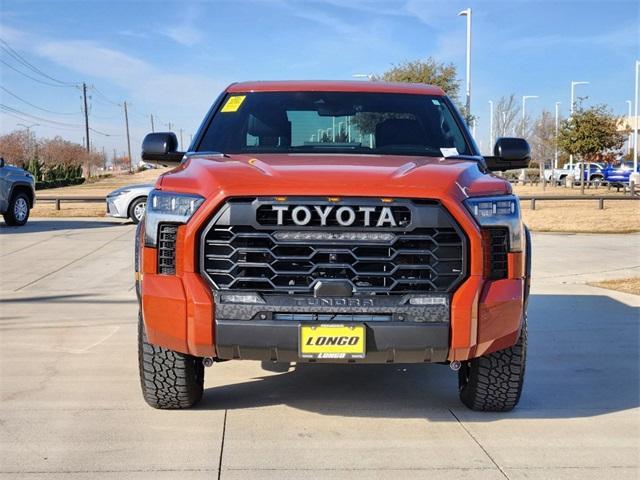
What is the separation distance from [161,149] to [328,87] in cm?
130

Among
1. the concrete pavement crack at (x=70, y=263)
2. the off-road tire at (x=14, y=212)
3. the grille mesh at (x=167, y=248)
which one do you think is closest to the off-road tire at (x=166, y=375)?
the grille mesh at (x=167, y=248)

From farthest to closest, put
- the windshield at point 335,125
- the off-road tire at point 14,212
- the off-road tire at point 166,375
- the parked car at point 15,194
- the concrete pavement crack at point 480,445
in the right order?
the off-road tire at point 14,212, the parked car at point 15,194, the windshield at point 335,125, the off-road tire at point 166,375, the concrete pavement crack at point 480,445

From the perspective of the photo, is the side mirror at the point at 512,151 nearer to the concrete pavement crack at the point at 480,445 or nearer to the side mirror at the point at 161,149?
the concrete pavement crack at the point at 480,445

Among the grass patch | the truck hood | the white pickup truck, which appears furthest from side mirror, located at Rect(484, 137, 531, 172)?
the white pickup truck

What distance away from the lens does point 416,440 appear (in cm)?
413

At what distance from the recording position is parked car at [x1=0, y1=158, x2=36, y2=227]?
54.0 ft

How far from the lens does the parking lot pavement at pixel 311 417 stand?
3768mm

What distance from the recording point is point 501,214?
3990mm

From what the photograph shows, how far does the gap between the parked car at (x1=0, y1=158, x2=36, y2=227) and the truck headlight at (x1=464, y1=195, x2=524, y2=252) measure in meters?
14.2

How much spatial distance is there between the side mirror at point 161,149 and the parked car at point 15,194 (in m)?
11.9

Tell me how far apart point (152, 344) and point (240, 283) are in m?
0.76

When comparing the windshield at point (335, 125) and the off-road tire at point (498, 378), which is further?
the windshield at point (335, 125)

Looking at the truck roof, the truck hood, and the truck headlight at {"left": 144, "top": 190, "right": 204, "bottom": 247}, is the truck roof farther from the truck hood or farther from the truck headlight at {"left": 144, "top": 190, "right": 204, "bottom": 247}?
the truck headlight at {"left": 144, "top": 190, "right": 204, "bottom": 247}

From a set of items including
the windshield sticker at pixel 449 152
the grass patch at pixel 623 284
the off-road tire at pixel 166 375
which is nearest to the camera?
the off-road tire at pixel 166 375
